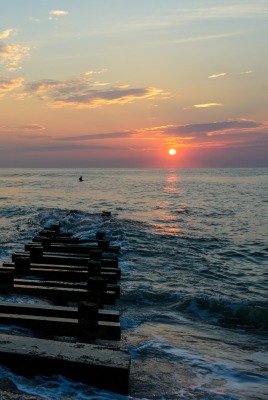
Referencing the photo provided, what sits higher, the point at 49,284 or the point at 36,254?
the point at 36,254

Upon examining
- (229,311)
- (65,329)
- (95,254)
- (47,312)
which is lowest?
(229,311)

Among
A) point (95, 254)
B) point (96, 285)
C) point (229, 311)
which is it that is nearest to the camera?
point (96, 285)

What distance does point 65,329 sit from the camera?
5543 mm

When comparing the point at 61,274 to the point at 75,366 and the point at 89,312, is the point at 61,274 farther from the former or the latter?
the point at 75,366

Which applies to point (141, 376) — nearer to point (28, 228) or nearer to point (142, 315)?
point (142, 315)

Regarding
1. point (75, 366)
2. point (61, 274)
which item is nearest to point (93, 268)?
point (61, 274)

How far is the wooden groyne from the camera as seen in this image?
4.32 meters

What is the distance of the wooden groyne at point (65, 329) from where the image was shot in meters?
4.32

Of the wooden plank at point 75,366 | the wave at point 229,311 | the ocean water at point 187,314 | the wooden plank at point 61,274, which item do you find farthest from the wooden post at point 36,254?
the wooden plank at point 75,366

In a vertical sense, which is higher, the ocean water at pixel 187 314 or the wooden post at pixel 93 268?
the wooden post at pixel 93 268

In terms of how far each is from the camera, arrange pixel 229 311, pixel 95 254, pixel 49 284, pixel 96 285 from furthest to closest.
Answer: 1. pixel 95 254
2. pixel 229 311
3. pixel 49 284
4. pixel 96 285

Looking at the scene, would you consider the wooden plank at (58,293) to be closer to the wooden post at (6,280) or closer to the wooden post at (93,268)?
the wooden post at (6,280)

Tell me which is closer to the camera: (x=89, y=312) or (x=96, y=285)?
(x=89, y=312)

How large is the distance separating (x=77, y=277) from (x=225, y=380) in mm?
4526
